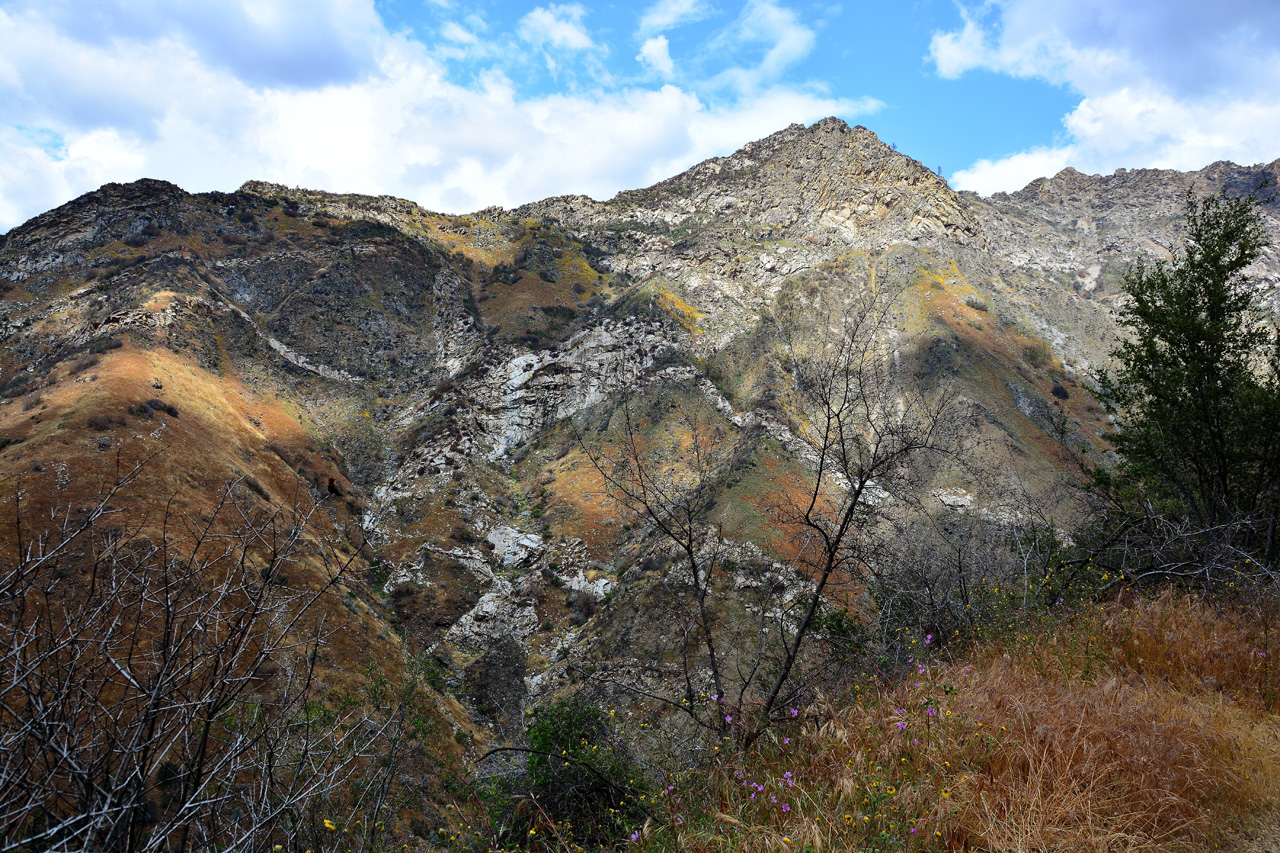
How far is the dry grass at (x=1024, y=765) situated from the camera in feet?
9.46

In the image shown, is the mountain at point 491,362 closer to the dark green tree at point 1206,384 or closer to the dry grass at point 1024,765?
the dark green tree at point 1206,384

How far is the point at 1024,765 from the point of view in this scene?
3369mm

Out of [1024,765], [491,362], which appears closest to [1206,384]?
[1024,765]

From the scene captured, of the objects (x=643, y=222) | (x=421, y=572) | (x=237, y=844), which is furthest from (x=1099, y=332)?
(x=237, y=844)

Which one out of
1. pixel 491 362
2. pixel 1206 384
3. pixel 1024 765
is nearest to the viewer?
pixel 1024 765

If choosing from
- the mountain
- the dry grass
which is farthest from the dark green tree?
the dry grass

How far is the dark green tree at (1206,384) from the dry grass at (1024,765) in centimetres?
504

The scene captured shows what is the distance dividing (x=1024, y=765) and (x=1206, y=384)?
9.06m

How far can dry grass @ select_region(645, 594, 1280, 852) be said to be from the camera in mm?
2883

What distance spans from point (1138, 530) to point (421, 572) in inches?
1252

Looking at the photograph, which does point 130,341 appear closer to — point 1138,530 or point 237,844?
point 237,844

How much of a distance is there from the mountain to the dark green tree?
3066 mm

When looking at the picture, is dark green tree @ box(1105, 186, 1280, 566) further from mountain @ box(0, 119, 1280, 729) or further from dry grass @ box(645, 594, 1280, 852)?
dry grass @ box(645, 594, 1280, 852)

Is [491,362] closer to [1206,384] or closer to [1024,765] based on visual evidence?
[1206,384]
